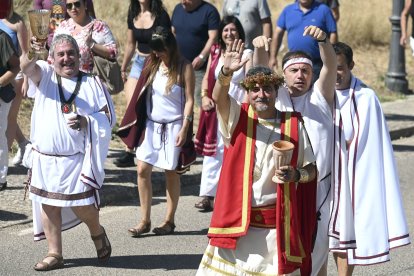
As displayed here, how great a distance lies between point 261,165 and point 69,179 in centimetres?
210

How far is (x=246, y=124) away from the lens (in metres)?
6.38

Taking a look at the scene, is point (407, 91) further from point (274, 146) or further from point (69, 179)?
point (274, 146)

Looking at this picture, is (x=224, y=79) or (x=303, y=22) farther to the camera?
(x=303, y=22)

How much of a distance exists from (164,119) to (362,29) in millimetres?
12257

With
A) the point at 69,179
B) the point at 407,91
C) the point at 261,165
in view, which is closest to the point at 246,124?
the point at 261,165

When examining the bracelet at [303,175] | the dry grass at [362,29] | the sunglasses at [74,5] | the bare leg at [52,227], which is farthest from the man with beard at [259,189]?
the dry grass at [362,29]

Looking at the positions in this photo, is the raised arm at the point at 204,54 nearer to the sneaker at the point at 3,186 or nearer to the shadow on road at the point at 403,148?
the sneaker at the point at 3,186

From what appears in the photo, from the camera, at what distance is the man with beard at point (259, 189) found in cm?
630

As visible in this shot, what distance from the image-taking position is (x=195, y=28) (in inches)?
449

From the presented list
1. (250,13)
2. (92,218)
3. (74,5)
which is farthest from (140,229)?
(250,13)

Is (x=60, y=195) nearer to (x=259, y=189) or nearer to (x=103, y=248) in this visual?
(x=103, y=248)

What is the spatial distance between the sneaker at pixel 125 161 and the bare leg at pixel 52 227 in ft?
10.8

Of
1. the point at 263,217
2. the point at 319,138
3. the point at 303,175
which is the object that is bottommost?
the point at 263,217

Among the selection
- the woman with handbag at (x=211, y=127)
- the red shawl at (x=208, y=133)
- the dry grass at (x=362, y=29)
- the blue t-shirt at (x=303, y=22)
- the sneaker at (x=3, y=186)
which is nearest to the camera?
the woman with handbag at (x=211, y=127)
